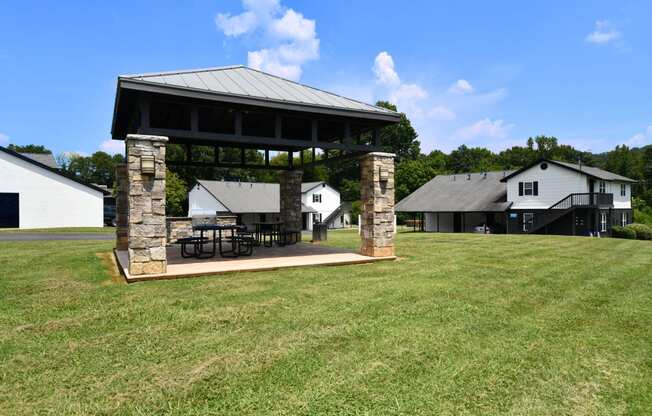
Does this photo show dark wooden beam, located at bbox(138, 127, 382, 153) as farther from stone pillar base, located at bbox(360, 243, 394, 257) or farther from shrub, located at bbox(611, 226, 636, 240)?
shrub, located at bbox(611, 226, 636, 240)

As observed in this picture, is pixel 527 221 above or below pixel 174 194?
below

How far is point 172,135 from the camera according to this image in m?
8.45

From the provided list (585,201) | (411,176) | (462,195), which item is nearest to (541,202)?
(585,201)

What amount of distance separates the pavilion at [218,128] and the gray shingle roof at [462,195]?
23.2m

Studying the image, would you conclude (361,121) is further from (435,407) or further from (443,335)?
(435,407)

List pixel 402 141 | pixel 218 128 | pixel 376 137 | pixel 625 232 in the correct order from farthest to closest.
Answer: pixel 402 141 < pixel 625 232 < pixel 218 128 < pixel 376 137

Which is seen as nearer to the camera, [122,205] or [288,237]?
[122,205]

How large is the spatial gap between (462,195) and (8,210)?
37.9m

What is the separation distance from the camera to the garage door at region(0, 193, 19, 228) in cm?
2983

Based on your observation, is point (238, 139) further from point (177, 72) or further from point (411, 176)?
point (411, 176)

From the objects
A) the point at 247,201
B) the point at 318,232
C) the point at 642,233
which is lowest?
the point at 642,233

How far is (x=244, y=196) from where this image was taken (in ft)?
140

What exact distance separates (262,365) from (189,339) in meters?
1.21

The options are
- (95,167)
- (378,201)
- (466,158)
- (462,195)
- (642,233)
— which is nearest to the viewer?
(378,201)
